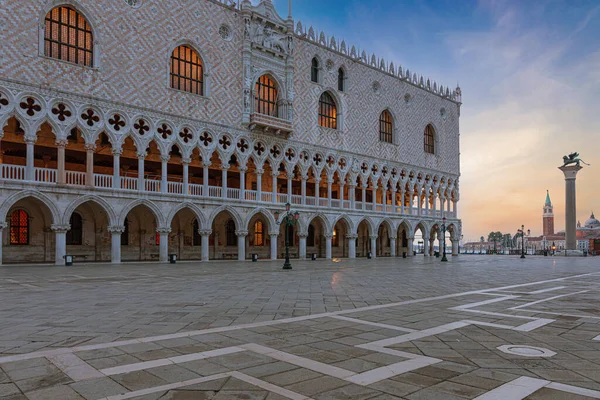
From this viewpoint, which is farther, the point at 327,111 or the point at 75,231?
the point at 327,111

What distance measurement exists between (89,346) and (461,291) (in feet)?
31.5

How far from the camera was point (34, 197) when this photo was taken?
22.2m

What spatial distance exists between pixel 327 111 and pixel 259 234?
11.7m

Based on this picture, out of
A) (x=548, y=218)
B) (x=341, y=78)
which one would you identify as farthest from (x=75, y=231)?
(x=548, y=218)

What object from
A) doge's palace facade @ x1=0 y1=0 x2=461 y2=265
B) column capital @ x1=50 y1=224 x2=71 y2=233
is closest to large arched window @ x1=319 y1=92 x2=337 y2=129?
doge's palace facade @ x1=0 y1=0 x2=461 y2=265

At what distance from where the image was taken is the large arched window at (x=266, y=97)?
32.5 metres

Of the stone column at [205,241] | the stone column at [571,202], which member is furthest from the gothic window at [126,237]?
the stone column at [571,202]

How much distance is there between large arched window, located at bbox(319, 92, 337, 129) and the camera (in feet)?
120

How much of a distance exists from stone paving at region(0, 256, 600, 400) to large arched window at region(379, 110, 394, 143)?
32799 millimetres

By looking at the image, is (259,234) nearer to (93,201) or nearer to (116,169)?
(116,169)

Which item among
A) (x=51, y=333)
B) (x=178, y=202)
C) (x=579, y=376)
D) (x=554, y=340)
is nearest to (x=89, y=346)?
(x=51, y=333)

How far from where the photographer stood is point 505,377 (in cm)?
438

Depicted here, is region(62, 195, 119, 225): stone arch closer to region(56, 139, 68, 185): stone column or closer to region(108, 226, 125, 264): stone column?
region(108, 226, 125, 264): stone column

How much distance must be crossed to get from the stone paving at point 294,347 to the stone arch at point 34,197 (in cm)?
1324
